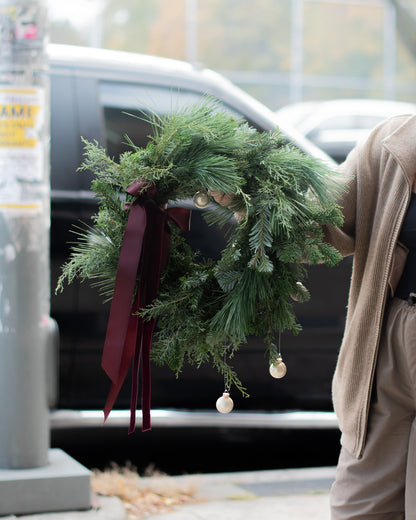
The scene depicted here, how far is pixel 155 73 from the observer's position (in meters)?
3.45

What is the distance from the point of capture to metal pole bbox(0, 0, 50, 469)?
270 centimetres

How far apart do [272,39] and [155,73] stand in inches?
563

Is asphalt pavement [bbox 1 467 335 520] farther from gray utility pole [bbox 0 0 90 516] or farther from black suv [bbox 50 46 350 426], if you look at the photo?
black suv [bbox 50 46 350 426]

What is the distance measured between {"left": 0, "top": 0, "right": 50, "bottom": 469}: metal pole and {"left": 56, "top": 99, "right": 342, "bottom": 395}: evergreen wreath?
1.00m

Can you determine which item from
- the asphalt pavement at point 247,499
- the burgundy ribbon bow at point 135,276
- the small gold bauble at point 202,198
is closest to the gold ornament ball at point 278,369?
the burgundy ribbon bow at point 135,276

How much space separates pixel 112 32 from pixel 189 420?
47.6 ft

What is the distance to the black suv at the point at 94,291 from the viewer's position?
3266 mm

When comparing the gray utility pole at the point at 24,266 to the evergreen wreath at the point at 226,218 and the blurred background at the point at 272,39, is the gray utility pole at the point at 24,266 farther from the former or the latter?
the blurred background at the point at 272,39

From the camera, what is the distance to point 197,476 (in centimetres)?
326

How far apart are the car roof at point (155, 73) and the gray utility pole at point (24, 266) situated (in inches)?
24.0

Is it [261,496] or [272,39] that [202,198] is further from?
[272,39]

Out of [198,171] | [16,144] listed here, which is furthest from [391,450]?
[16,144]

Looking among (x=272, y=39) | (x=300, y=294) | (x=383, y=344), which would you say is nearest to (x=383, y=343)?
(x=383, y=344)

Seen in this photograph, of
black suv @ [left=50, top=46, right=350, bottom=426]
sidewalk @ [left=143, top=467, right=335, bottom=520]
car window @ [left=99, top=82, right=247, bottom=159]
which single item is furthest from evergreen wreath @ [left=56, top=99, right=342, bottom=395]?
car window @ [left=99, top=82, right=247, bottom=159]
